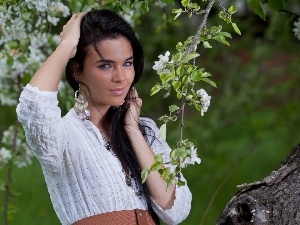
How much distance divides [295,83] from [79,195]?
536 cm

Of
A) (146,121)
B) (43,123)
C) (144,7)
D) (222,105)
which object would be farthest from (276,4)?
(222,105)

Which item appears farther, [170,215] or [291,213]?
[170,215]

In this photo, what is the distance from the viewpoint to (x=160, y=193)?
3.17 metres

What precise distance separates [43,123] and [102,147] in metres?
0.30

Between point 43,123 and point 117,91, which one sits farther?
point 117,91

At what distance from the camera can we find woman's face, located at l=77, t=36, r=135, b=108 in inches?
123

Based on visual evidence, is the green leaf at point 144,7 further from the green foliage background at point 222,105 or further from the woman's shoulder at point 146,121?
the green foliage background at point 222,105

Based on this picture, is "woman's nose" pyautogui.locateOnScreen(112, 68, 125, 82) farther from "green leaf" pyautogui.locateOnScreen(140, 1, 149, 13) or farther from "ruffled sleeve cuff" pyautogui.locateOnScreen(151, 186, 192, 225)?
"green leaf" pyautogui.locateOnScreen(140, 1, 149, 13)

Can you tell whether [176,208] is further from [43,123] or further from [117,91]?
[43,123]

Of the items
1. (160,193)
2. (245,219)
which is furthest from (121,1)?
(245,219)

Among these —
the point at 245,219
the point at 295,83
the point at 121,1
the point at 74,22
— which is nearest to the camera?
the point at 245,219

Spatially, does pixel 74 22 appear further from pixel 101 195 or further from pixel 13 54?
pixel 13 54

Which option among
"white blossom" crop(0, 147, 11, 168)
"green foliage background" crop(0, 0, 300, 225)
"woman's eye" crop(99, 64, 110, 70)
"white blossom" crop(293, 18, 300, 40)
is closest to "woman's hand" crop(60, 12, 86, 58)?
"woman's eye" crop(99, 64, 110, 70)

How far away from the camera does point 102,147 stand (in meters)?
3.20
